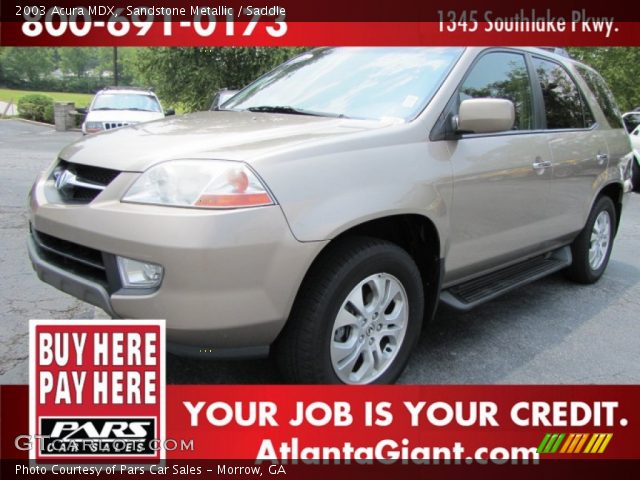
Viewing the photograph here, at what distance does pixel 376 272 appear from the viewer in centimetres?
260

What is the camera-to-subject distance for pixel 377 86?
3.18 metres

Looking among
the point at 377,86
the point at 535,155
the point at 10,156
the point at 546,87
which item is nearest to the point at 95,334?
the point at 377,86

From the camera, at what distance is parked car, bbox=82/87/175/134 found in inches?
510

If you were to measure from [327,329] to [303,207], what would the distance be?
1.75 feet

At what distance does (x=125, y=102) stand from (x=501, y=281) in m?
12.8

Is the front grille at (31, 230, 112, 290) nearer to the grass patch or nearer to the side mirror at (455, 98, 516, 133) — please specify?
the side mirror at (455, 98, 516, 133)

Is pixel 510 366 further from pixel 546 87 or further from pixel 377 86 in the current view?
pixel 546 87

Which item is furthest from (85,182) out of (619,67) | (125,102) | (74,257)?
(619,67)

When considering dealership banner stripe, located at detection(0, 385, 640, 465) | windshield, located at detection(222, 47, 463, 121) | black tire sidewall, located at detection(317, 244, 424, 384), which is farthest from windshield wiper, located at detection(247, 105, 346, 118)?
dealership banner stripe, located at detection(0, 385, 640, 465)

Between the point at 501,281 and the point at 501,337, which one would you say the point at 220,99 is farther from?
the point at 501,337

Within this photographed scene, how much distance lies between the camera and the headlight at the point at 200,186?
7.13 feet

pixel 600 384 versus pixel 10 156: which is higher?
pixel 10 156

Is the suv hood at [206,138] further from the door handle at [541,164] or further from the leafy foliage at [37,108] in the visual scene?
the leafy foliage at [37,108]

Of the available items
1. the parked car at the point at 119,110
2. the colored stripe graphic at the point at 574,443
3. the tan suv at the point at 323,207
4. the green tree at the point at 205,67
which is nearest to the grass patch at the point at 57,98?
the green tree at the point at 205,67
